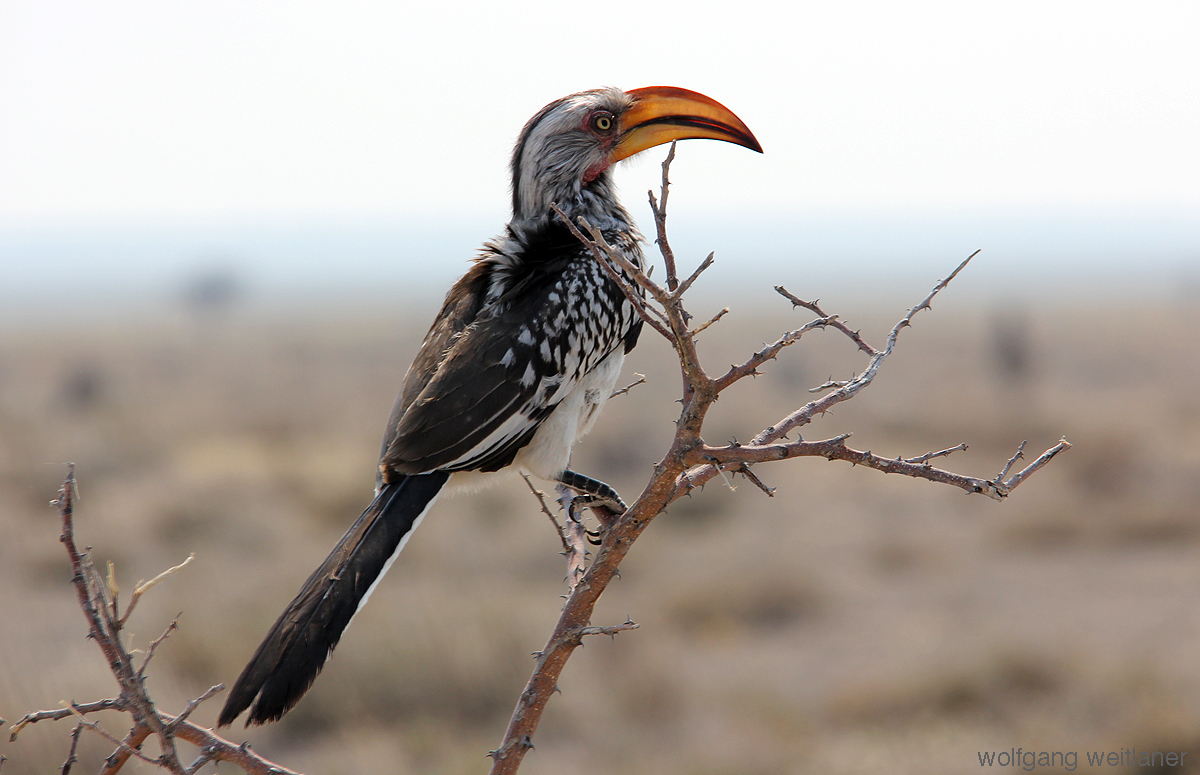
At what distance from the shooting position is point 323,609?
7.99 ft

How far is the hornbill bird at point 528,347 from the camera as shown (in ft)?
9.06

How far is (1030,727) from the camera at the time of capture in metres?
7.69

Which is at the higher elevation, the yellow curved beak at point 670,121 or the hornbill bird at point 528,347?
the yellow curved beak at point 670,121

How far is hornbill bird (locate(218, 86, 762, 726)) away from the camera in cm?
276

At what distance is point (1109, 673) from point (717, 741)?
3506 mm

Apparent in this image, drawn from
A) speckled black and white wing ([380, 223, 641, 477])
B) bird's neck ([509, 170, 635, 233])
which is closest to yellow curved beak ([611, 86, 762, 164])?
bird's neck ([509, 170, 635, 233])

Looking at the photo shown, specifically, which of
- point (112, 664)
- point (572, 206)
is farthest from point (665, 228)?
point (572, 206)

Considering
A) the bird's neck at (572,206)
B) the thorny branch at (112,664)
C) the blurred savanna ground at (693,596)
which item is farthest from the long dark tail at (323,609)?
the bird's neck at (572,206)

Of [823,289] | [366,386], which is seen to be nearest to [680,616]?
[366,386]

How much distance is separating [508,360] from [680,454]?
120cm

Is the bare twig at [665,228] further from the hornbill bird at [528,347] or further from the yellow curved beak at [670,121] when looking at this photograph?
the yellow curved beak at [670,121]

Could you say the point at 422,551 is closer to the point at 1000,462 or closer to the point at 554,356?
the point at 554,356

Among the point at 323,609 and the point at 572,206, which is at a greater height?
the point at 572,206

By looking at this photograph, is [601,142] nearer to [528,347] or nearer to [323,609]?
[528,347]
